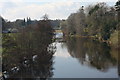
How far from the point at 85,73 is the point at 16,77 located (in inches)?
149

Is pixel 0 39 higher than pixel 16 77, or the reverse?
pixel 0 39

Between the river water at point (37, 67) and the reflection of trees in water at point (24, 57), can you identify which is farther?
the river water at point (37, 67)

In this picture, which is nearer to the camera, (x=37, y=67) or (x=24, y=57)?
(x=24, y=57)

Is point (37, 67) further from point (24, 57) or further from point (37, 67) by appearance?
point (24, 57)

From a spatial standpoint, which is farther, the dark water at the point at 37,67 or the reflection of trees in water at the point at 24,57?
the dark water at the point at 37,67

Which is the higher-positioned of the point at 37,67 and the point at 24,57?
the point at 24,57

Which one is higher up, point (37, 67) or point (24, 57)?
point (24, 57)

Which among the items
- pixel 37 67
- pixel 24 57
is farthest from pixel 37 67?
pixel 24 57

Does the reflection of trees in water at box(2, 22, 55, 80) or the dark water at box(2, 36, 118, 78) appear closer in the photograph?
the reflection of trees in water at box(2, 22, 55, 80)

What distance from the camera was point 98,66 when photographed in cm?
1652

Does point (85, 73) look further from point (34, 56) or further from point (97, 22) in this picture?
point (97, 22)

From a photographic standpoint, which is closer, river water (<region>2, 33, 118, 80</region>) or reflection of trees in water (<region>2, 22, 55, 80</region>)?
reflection of trees in water (<region>2, 22, 55, 80</region>)

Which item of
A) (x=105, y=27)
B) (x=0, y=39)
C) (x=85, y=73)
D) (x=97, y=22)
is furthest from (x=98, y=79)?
(x=97, y=22)

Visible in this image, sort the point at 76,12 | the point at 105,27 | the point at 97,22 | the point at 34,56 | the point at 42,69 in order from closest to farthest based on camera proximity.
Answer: the point at 42,69 → the point at 34,56 → the point at 105,27 → the point at 97,22 → the point at 76,12
